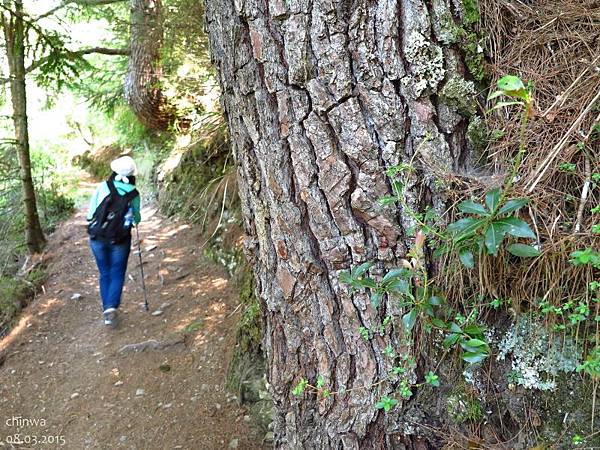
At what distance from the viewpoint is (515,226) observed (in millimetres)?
1628

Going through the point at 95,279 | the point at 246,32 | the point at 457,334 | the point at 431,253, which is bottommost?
the point at 95,279

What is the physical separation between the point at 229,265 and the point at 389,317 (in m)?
4.23

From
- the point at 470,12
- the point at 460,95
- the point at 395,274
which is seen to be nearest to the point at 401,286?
the point at 395,274

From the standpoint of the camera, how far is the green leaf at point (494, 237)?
1619mm

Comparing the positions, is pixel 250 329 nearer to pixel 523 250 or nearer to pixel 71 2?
pixel 523 250

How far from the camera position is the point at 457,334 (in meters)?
1.87

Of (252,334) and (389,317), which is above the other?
(389,317)

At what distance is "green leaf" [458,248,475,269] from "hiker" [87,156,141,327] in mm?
4383

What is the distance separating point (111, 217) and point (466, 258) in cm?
454

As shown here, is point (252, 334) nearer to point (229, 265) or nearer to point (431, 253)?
point (229, 265)

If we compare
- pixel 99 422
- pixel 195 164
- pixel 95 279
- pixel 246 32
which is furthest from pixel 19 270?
pixel 246 32

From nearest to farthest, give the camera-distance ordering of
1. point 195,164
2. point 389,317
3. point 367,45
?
1. point 367,45
2. point 389,317
3. point 195,164

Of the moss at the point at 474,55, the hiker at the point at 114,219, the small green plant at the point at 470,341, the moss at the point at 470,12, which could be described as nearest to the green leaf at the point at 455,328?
the small green plant at the point at 470,341

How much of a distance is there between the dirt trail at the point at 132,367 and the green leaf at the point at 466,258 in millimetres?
2765
